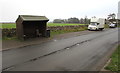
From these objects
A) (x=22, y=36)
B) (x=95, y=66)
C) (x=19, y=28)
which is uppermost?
(x=19, y=28)

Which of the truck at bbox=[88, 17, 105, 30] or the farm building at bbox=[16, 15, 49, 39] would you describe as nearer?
the farm building at bbox=[16, 15, 49, 39]

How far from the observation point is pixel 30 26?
1648 centimetres

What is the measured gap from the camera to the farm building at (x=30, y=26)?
48.1 ft

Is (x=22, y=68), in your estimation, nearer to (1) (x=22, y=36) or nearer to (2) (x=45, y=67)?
(2) (x=45, y=67)

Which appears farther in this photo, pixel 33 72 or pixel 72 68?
pixel 72 68

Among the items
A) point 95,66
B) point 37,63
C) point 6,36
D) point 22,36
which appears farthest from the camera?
point 6,36

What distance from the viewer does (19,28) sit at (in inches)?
598

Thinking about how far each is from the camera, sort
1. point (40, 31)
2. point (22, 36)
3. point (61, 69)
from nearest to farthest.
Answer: point (61, 69) → point (22, 36) → point (40, 31)

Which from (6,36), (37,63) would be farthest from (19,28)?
(37,63)

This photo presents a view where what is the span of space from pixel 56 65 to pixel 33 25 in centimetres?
1127

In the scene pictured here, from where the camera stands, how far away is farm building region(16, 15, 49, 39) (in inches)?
578

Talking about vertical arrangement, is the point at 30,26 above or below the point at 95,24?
below

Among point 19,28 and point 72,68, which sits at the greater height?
point 19,28

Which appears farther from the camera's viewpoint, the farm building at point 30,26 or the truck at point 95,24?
the truck at point 95,24
